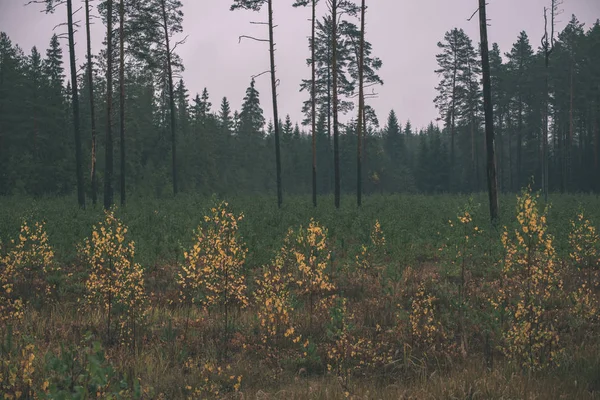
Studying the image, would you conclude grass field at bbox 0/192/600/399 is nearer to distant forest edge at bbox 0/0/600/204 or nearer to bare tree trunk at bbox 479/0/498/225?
bare tree trunk at bbox 479/0/498/225

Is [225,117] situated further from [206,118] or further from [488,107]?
[488,107]

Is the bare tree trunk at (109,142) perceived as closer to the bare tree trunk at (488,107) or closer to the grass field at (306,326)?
the grass field at (306,326)

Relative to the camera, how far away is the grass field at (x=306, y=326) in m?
3.94

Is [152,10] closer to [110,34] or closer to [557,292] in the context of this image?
[110,34]

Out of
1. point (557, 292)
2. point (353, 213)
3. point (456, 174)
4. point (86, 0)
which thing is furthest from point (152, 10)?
point (456, 174)

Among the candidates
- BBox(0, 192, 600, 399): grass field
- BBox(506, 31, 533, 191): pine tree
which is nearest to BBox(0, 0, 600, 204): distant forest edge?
BBox(506, 31, 533, 191): pine tree

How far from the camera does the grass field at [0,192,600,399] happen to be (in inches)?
155

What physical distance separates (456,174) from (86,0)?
5435 cm

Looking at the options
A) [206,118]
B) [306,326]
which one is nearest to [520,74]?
[206,118]

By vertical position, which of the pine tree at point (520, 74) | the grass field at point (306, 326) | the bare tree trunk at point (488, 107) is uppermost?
the pine tree at point (520, 74)

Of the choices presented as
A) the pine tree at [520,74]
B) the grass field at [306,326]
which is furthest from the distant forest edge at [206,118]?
the grass field at [306,326]

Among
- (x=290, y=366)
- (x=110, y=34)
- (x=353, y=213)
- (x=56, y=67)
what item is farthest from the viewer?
(x=56, y=67)

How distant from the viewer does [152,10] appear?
23.0 m

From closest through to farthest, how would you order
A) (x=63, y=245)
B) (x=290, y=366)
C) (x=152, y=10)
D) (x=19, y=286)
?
(x=290, y=366), (x=19, y=286), (x=63, y=245), (x=152, y=10)
